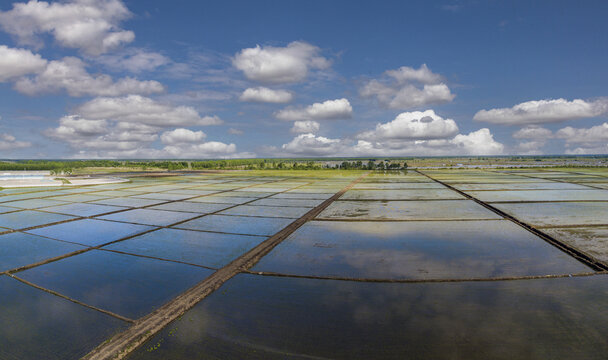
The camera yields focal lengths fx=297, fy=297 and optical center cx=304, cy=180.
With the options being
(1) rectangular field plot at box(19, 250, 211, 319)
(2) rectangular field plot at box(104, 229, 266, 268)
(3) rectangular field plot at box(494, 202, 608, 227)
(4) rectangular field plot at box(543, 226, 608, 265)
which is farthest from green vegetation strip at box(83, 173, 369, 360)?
(3) rectangular field plot at box(494, 202, 608, 227)

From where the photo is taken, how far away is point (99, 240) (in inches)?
614

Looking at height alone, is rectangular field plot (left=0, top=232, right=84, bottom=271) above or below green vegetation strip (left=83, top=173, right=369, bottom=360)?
above

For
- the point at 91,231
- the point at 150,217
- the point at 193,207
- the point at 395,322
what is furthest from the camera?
the point at 193,207

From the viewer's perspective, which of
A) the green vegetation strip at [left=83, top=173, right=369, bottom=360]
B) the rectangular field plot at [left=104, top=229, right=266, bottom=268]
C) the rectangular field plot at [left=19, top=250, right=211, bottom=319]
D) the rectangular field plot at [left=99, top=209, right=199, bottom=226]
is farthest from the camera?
the rectangular field plot at [left=99, top=209, right=199, bottom=226]

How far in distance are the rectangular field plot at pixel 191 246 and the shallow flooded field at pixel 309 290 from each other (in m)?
0.10

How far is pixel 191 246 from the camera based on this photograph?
→ 46.3 ft

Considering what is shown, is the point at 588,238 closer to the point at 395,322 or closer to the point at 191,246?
the point at 395,322

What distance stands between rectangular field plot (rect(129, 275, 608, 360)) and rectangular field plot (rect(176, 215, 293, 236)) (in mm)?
7805

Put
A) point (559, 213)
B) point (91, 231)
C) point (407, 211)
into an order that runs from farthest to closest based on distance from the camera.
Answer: point (407, 211)
point (559, 213)
point (91, 231)

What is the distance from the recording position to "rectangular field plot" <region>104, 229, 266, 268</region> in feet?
41.0

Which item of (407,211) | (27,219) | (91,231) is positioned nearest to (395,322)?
(407,211)

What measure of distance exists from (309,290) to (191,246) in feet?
24.4

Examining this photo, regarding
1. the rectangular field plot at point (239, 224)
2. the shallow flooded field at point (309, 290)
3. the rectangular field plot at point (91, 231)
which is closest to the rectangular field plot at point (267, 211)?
the rectangular field plot at point (239, 224)

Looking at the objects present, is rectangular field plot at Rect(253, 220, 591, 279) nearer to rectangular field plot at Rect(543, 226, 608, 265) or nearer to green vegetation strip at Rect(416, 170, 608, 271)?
green vegetation strip at Rect(416, 170, 608, 271)
